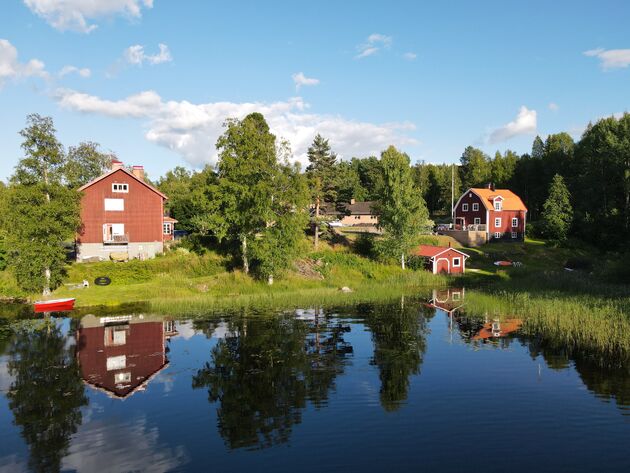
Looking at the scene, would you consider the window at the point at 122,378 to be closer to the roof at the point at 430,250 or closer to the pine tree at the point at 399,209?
the pine tree at the point at 399,209

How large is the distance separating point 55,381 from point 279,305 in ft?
68.3

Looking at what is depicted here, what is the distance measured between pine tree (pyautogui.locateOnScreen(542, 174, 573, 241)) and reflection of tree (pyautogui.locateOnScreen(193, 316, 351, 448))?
55.9 meters

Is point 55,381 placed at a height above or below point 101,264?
below

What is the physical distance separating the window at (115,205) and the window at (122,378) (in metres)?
35.0

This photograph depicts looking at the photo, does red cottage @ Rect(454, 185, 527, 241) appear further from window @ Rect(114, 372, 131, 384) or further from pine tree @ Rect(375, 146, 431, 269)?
A: window @ Rect(114, 372, 131, 384)

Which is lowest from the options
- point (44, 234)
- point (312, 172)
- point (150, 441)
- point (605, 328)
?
point (150, 441)

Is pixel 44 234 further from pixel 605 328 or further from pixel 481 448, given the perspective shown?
pixel 605 328

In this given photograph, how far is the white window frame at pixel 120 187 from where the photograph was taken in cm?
5453

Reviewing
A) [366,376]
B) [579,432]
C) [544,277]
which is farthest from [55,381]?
[544,277]

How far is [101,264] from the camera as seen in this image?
47.4 m

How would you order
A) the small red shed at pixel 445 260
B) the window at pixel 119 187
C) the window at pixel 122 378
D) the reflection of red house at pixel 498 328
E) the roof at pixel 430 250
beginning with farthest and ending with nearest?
the roof at pixel 430 250, the small red shed at pixel 445 260, the window at pixel 119 187, the reflection of red house at pixel 498 328, the window at pixel 122 378

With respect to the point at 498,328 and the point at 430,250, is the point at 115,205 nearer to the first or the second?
the point at 430,250

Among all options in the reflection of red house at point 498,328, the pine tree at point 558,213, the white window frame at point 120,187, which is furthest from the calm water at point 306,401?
the pine tree at point 558,213

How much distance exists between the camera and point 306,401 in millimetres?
19906
